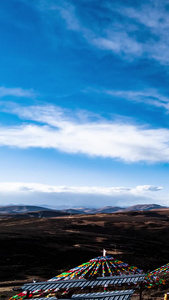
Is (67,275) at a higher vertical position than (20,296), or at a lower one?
higher

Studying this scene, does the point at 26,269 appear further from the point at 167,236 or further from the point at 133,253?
the point at 167,236

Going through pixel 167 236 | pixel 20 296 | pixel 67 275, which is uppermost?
pixel 67 275

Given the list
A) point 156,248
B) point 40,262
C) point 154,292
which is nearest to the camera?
point 154,292

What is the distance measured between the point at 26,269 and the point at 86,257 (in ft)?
28.4

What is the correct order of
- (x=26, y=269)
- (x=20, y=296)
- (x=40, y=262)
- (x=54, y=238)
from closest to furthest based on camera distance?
(x=20, y=296) < (x=26, y=269) < (x=40, y=262) < (x=54, y=238)

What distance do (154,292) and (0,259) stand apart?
64.2ft

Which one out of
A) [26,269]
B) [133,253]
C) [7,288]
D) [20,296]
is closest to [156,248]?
[133,253]

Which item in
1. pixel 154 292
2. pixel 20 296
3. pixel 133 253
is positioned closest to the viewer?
pixel 20 296

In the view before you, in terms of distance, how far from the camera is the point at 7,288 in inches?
749

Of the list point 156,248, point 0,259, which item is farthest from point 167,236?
point 0,259

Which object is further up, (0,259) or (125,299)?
(125,299)

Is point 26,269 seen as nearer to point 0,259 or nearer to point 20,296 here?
point 0,259

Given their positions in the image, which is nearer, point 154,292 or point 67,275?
point 67,275

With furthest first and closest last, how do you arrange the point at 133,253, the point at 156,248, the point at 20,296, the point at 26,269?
the point at 156,248, the point at 133,253, the point at 26,269, the point at 20,296
